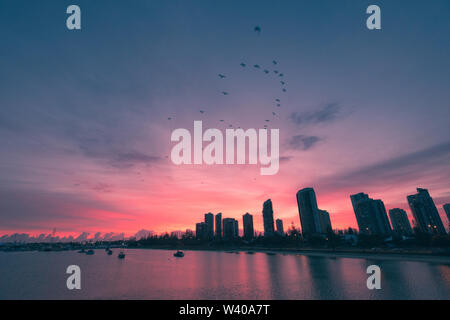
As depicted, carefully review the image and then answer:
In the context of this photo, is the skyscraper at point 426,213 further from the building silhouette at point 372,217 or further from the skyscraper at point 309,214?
the skyscraper at point 309,214

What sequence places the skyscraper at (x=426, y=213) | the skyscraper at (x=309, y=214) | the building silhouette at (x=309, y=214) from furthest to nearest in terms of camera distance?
1. the building silhouette at (x=309, y=214)
2. the skyscraper at (x=309, y=214)
3. the skyscraper at (x=426, y=213)

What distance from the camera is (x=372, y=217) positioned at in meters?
186

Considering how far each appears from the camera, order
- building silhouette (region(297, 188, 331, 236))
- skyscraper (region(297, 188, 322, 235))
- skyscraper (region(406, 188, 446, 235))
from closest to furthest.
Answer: skyscraper (region(406, 188, 446, 235)) < skyscraper (region(297, 188, 322, 235)) < building silhouette (region(297, 188, 331, 236))

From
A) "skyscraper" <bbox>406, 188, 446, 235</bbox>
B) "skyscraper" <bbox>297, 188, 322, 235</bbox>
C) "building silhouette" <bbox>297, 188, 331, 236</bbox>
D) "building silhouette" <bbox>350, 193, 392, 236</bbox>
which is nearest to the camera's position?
"skyscraper" <bbox>406, 188, 446, 235</bbox>

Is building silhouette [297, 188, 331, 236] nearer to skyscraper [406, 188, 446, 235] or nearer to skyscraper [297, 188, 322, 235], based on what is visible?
skyscraper [297, 188, 322, 235]

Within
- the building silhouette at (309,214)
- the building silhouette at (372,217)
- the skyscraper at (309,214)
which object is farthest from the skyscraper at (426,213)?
the skyscraper at (309,214)

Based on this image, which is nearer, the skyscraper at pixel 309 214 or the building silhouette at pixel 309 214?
the skyscraper at pixel 309 214

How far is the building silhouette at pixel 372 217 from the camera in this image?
7101 inches

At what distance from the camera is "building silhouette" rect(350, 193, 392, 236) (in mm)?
180375

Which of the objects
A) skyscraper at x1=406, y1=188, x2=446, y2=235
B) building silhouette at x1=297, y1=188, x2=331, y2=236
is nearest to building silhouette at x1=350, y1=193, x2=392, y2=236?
skyscraper at x1=406, y1=188, x2=446, y2=235

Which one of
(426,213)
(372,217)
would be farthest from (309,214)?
(426,213)

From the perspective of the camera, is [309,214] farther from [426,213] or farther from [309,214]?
[426,213]
